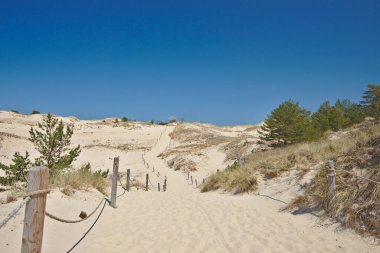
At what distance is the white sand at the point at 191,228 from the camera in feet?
18.7

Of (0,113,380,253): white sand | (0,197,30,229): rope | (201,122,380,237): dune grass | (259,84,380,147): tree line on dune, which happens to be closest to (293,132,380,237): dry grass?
(201,122,380,237): dune grass

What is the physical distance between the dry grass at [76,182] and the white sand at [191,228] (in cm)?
34

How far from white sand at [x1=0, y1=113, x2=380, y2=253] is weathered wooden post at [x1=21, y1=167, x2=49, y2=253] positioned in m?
1.61

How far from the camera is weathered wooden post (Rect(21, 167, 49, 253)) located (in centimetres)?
363

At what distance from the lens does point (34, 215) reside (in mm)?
3711

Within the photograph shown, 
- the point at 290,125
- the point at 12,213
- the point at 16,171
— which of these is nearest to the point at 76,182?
the point at 16,171

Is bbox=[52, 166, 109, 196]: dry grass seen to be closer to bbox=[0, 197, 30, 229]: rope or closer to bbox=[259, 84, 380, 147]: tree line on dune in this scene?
bbox=[0, 197, 30, 229]: rope

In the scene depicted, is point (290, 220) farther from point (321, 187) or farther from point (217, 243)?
point (217, 243)

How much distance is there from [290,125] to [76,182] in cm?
2145

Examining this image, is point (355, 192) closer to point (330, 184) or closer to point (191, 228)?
point (330, 184)

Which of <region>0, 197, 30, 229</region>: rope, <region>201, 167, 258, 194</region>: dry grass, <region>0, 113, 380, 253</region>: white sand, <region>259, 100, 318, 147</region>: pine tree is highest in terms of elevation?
<region>259, 100, 318, 147</region>: pine tree

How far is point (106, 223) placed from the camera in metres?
7.59

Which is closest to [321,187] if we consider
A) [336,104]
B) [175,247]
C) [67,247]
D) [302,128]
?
[175,247]

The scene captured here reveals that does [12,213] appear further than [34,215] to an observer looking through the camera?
No
